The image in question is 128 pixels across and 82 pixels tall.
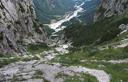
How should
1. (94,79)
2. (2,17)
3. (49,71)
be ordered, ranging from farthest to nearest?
(2,17) < (49,71) < (94,79)

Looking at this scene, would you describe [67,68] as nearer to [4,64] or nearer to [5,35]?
[4,64]

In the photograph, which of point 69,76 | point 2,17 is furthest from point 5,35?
point 69,76

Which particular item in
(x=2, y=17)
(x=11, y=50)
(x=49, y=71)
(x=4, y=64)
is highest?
(x=2, y=17)

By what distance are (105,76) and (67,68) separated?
399 inches

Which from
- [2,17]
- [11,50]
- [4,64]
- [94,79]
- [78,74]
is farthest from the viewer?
[2,17]

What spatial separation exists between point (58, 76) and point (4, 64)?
125 ft

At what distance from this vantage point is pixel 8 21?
182 meters

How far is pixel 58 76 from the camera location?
6134 centimetres

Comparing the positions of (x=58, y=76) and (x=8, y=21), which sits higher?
(x=8, y=21)

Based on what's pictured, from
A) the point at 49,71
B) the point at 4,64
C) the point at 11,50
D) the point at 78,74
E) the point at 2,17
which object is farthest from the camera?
the point at 2,17

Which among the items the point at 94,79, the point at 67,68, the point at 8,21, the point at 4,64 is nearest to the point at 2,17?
the point at 8,21

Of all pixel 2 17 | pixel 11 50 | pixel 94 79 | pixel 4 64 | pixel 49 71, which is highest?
pixel 2 17

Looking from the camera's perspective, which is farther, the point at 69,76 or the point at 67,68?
the point at 67,68

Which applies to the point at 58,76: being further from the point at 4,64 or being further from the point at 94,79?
the point at 4,64
